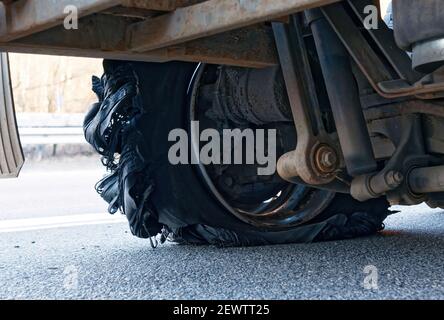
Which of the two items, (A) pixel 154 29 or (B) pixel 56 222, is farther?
(B) pixel 56 222

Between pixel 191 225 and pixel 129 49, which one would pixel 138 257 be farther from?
pixel 129 49

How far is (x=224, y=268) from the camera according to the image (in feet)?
5.59

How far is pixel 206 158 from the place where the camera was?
209 cm

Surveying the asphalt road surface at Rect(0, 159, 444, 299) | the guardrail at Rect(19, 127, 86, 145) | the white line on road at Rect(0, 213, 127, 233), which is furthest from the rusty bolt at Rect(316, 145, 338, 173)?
the guardrail at Rect(19, 127, 86, 145)

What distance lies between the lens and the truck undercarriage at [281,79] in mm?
1408

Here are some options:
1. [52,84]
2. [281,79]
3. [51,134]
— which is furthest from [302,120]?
[52,84]

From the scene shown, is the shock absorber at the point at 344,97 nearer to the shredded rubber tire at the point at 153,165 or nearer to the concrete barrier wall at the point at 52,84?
the shredded rubber tire at the point at 153,165

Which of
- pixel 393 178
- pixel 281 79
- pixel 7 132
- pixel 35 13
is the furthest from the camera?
pixel 281 79

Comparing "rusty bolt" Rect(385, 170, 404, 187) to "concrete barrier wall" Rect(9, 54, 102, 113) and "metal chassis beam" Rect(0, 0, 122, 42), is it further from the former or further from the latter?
"concrete barrier wall" Rect(9, 54, 102, 113)

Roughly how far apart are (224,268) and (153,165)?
0.45 m

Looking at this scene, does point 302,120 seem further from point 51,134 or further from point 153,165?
point 51,134

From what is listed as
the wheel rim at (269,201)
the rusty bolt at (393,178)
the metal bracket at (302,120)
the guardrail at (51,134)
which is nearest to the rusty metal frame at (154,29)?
the metal bracket at (302,120)

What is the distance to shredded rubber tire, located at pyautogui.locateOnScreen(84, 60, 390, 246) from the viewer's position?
1968 mm

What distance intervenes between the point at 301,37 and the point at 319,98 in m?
0.23
